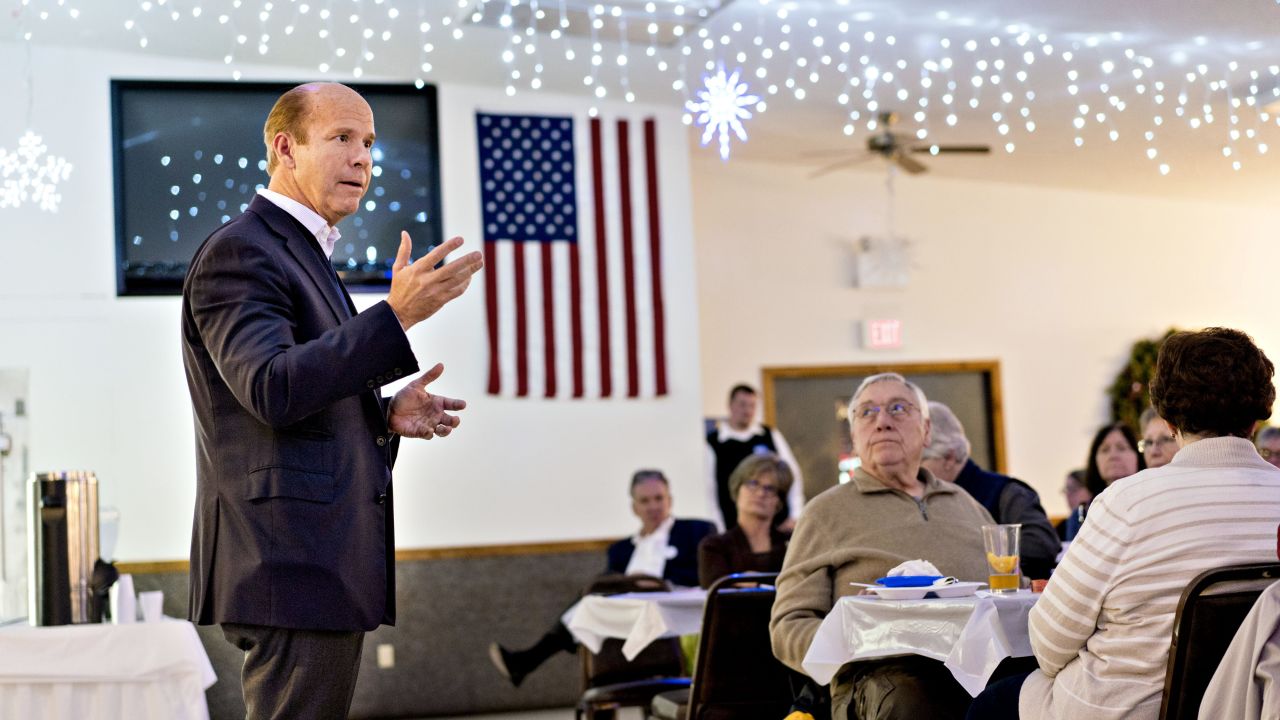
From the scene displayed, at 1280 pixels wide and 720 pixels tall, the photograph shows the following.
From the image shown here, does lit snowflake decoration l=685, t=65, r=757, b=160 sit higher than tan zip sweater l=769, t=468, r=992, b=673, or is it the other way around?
lit snowflake decoration l=685, t=65, r=757, b=160

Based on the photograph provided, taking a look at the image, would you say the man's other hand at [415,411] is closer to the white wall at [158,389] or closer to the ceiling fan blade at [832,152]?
the white wall at [158,389]

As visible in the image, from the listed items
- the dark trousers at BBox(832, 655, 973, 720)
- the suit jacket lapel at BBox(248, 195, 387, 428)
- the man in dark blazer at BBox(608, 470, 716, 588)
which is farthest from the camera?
the man in dark blazer at BBox(608, 470, 716, 588)

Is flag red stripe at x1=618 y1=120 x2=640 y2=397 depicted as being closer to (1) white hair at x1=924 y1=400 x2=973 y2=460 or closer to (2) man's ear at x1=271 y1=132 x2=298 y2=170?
(1) white hair at x1=924 y1=400 x2=973 y2=460

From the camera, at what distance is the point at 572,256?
24.3 feet

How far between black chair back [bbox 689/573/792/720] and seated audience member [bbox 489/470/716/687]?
205 cm

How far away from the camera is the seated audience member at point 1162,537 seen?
221cm

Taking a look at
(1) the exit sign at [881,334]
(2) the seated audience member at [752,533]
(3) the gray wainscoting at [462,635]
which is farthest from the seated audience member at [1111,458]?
(1) the exit sign at [881,334]

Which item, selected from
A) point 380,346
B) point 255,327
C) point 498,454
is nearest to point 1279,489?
point 380,346

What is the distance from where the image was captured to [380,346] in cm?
176

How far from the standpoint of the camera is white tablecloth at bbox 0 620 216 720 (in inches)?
156

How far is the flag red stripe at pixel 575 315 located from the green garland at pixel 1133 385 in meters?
4.23

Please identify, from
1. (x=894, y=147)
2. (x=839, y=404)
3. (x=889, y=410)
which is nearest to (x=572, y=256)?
(x=894, y=147)

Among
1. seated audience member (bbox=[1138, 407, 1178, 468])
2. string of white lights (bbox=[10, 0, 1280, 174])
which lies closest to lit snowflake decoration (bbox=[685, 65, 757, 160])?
string of white lights (bbox=[10, 0, 1280, 174])

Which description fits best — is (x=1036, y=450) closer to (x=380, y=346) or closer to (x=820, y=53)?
(x=820, y=53)
